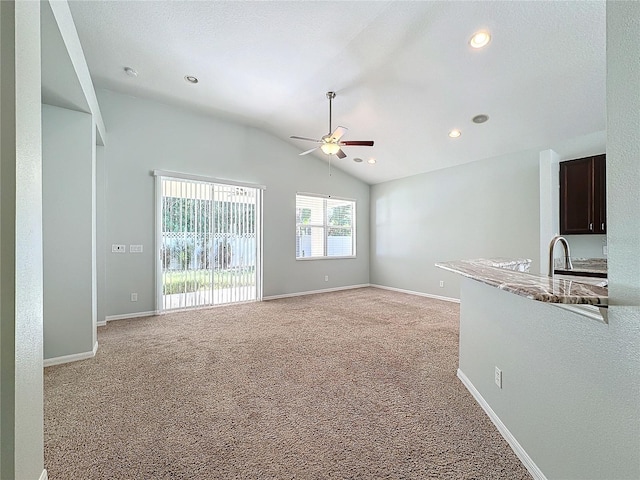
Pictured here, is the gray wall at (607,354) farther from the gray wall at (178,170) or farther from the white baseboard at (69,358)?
the gray wall at (178,170)

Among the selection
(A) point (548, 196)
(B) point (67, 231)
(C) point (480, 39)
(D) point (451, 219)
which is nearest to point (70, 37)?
(B) point (67, 231)

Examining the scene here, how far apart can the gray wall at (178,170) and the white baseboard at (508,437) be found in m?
4.25

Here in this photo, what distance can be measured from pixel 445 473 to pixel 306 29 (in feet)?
12.1

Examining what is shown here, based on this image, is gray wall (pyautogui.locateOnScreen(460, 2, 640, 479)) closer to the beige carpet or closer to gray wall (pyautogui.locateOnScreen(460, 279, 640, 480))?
gray wall (pyautogui.locateOnScreen(460, 279, 640, 480))

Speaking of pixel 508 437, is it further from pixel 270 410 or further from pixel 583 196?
pixel 583 196

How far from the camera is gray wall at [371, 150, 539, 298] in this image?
468 cm

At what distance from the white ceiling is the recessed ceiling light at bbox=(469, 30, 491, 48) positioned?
0.18 feet

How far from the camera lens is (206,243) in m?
4.98

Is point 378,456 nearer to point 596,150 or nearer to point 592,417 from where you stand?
point 592,417

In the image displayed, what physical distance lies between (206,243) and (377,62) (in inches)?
148

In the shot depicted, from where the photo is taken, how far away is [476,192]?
17.3 ft

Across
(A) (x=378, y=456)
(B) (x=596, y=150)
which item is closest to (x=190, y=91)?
(A) (x=378, y=456)

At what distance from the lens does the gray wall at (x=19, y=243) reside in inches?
42.9

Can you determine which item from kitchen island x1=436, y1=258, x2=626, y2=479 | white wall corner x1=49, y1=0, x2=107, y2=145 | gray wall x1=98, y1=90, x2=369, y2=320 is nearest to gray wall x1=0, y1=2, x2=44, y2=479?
white wall corner x1=49, y1=0, x2=107, y2=145
